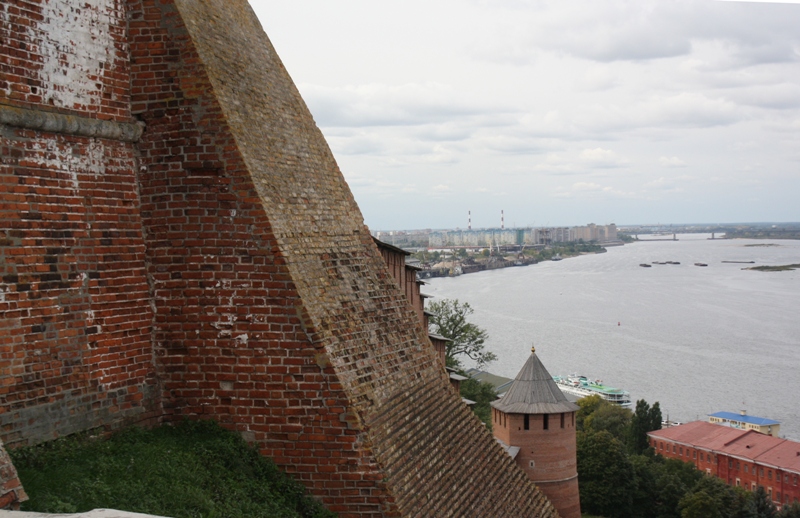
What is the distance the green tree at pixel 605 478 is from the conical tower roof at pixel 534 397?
43.6 ft

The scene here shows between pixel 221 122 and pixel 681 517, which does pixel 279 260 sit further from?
pixel 681 517

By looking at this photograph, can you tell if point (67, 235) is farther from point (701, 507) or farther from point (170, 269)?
point (701, 507)

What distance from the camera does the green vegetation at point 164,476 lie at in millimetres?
4320

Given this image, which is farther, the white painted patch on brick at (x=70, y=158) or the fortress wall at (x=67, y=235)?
the white painted patch on brick at (x=70, y=158)

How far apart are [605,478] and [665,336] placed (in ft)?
90.3

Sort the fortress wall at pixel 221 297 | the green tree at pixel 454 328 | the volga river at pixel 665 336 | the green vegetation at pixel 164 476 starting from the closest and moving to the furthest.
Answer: the green vegetation at pixel 164 476 < the fortress wall at pixel 221 297 < the green tree at pixel 454 328 < the volga river at pixel 665 336

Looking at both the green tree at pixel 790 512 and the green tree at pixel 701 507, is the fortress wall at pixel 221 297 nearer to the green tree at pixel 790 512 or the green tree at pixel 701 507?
the green tree at pixel 701 507

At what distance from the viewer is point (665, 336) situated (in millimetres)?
57562

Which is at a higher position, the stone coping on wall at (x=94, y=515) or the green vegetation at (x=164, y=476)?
the stone coping on wall at (x=94, y=515)

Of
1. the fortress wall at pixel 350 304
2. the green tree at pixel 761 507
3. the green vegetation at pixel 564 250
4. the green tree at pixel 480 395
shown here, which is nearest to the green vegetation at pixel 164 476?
the fortress wall at pixel 350 304

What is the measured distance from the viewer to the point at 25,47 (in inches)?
193

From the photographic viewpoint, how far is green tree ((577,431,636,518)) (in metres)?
32.7

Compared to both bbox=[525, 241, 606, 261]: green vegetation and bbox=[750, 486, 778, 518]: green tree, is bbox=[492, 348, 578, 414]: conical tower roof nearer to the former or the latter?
bbox=[750, 486, 778, 518]: green tree

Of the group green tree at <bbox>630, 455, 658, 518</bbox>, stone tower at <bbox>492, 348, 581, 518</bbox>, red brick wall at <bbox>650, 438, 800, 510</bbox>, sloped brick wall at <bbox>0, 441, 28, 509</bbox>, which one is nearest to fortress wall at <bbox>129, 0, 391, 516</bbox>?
sloped brick wall at <bbox>0, 441, 28, 509</bbox>
